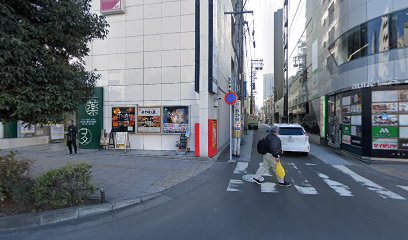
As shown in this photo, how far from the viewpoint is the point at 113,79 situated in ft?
41.8

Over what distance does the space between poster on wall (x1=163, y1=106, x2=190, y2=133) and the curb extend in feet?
23.4

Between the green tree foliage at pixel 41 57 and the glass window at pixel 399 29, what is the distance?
40.0 ft

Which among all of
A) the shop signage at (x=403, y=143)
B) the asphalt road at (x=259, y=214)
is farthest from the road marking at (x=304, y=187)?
the shop signage at (x=403, y=143)

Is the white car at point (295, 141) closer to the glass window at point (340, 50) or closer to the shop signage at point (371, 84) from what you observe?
the shop signage at point (371, 84)

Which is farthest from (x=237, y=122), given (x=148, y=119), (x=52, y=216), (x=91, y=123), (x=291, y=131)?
(x=52, y=216)

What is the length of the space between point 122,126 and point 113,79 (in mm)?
2523

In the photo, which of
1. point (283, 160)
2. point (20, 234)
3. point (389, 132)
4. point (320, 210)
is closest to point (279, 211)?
point (320, 210)

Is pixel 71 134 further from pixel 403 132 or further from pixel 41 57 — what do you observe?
pixel 403 132

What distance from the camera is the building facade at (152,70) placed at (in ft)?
38.5

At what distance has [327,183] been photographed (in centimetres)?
693

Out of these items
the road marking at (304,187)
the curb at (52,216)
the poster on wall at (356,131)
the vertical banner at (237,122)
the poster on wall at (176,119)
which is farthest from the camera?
the poster on wall at (176,119)

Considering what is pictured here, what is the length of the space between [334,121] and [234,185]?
39.1 ft

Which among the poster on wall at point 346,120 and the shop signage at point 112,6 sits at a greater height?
the shop signage at point 112,6

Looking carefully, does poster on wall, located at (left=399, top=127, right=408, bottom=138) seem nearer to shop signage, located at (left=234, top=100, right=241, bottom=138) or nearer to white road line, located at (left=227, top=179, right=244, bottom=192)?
shop signage, located at (left=234, top=100, right=241, bottom=138)
